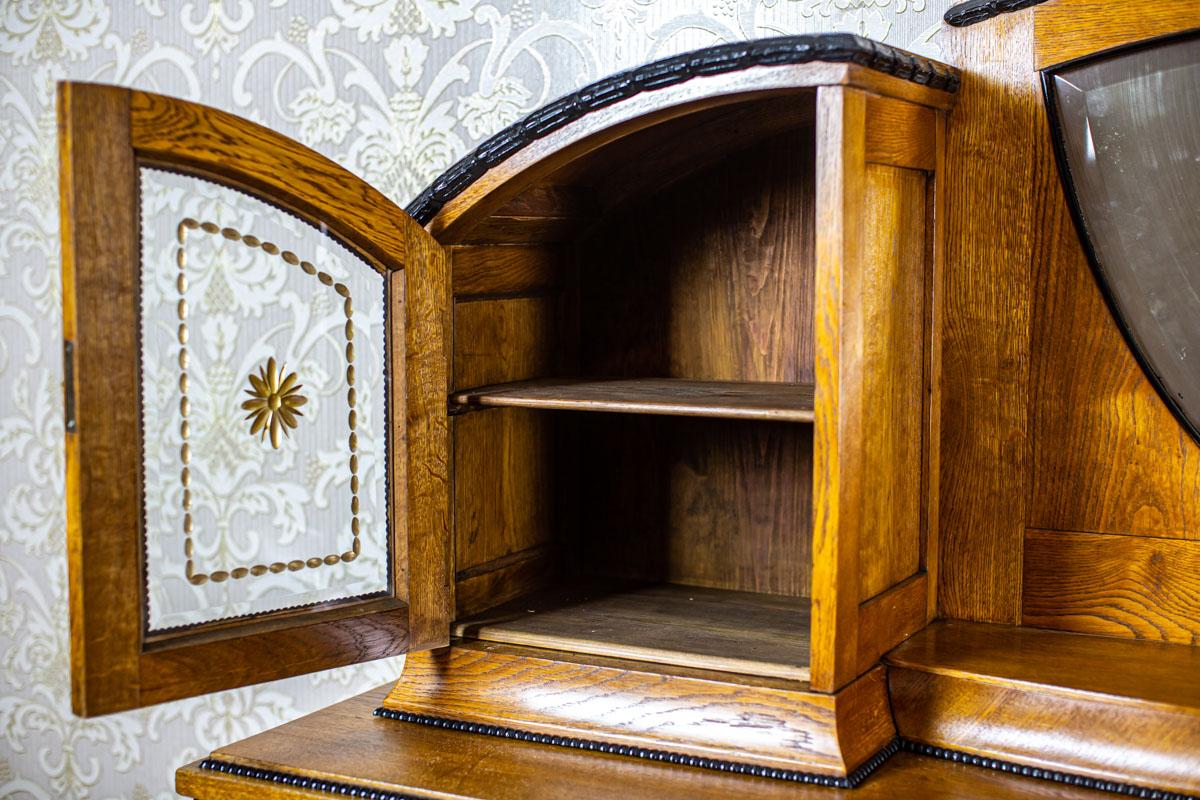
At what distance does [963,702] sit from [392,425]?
63 cm

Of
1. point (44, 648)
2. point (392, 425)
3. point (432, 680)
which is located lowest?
point (44, 648)

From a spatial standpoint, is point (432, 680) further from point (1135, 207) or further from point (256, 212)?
point (1135, 207)

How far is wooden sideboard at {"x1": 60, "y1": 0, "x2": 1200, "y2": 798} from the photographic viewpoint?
1.15 metres

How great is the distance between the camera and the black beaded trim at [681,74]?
1.15 meters

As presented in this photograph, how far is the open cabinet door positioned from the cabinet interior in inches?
3.9

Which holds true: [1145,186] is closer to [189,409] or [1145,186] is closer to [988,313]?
[988,313]

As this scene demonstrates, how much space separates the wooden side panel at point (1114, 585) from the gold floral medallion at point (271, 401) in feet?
2.61

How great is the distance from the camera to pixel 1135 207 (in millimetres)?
1317

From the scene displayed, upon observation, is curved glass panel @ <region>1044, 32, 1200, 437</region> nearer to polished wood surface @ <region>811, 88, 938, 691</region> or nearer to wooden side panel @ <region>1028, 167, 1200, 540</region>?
wooden side panel @ <region>1028, 167, 1200, 540</region>

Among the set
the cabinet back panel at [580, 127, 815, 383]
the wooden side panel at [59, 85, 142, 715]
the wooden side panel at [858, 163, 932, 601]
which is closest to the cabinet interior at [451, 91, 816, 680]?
the cabinet back panel at [580, 127, 815, 383]

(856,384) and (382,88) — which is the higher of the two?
(382,88)

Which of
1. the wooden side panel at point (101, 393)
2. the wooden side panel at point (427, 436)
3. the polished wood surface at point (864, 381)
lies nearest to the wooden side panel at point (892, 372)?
the polished wood surface at point (864, 381)

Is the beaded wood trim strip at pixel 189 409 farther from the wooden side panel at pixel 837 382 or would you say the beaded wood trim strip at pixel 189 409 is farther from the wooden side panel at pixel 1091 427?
the wooden side panel at pixel 1091 427

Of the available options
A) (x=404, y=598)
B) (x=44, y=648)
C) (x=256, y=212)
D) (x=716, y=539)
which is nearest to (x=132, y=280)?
(x=256, y=212)
